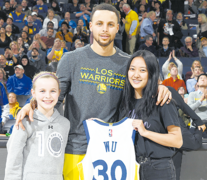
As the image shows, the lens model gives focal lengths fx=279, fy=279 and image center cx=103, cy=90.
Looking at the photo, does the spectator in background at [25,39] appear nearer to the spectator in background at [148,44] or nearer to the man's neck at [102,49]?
the spectator in background at [148,44]

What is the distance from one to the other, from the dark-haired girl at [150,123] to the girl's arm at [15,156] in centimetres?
73

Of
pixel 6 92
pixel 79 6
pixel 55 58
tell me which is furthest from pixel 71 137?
pixel 79 6

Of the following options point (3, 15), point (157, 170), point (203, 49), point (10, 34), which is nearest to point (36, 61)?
point (10, 34)

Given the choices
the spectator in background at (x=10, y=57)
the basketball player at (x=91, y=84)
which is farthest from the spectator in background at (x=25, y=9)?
the basketball player at (x=91, y=84)

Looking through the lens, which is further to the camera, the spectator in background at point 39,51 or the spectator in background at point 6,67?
the spectator in background at point 39,51

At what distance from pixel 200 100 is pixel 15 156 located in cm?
402

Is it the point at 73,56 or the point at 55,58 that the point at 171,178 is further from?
the point at 55,58

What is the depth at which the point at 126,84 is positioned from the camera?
201 cm

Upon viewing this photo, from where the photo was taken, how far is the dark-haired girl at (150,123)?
1849 millimetres

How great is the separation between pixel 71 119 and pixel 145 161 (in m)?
0.60

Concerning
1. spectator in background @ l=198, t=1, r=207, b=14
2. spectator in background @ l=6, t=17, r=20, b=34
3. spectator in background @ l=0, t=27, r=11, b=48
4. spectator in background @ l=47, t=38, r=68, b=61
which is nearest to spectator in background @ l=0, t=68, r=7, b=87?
spectator in background @ l=47, t=38, r=68, b=61

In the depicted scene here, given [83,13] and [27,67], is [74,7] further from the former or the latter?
[27,67]

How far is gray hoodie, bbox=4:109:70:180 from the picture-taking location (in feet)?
5.77

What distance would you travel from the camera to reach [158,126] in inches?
75.0
